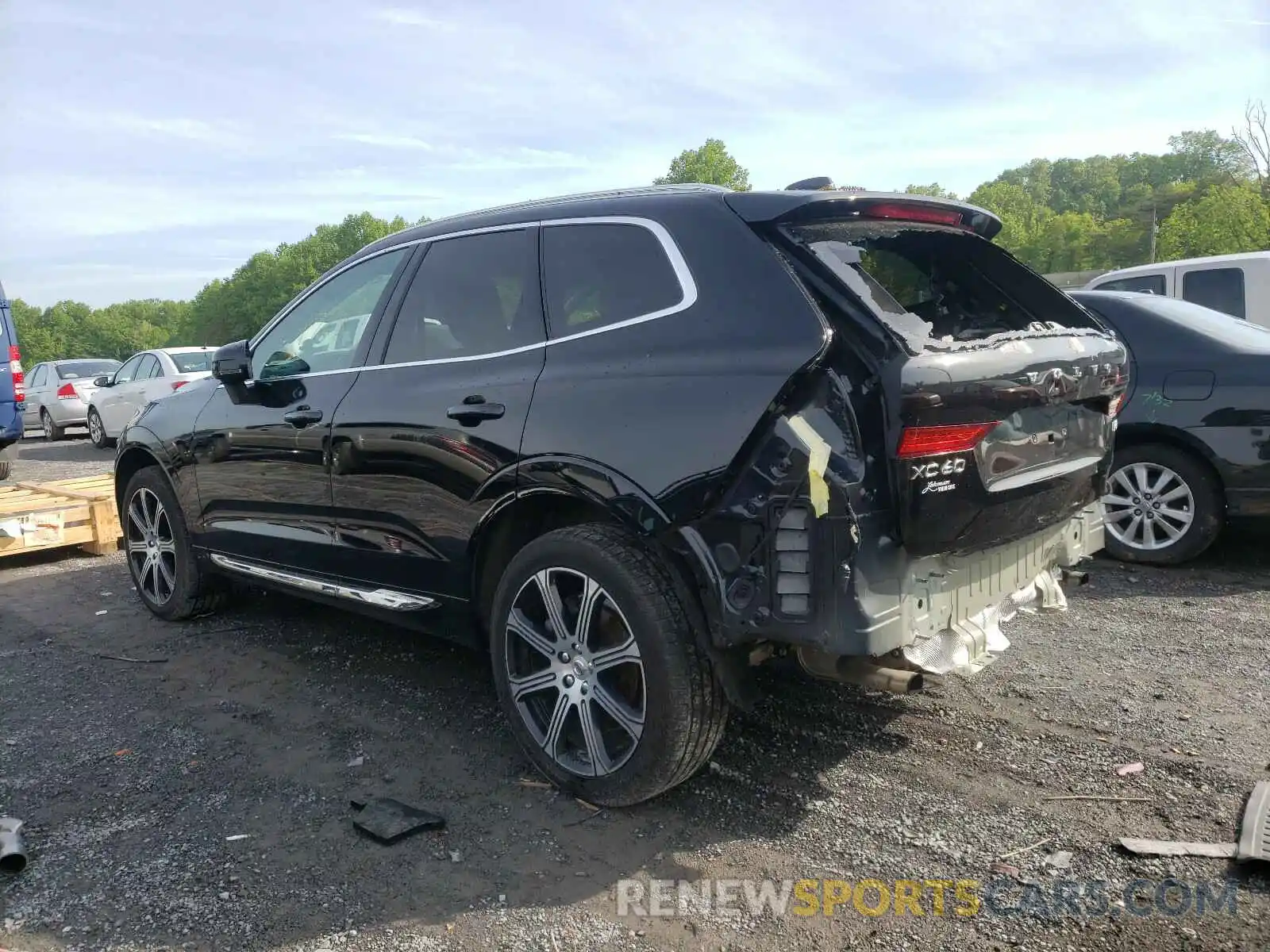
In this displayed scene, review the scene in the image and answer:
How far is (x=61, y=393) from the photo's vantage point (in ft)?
58.7

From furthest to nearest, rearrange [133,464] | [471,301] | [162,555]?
[133,464] → [162,555] → [471,301]

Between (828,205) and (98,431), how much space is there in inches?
651

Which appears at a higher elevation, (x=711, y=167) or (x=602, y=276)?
(x=711, y=167)

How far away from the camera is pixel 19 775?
11.5ft

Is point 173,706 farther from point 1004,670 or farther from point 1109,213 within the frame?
point 1109,213

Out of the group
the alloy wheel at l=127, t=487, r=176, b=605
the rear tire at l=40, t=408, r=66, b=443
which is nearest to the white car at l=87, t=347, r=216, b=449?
the rear tire at l=40, t=408, r=66, b=443

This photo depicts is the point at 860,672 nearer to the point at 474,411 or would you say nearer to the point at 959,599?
the point at 959,599

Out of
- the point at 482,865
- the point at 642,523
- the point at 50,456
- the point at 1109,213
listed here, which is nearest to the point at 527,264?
the point at 642,523

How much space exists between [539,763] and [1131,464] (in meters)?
4.23

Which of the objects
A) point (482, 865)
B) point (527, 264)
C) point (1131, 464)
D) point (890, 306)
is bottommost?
point (482, 865)

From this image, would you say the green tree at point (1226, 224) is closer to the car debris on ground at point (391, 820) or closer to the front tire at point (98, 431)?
the front tire at point (98, 431)

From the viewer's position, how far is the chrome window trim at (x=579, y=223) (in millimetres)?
2984

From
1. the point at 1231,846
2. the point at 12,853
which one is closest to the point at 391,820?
the point at 12,853

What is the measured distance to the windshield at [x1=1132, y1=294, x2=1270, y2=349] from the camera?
5.60 m
